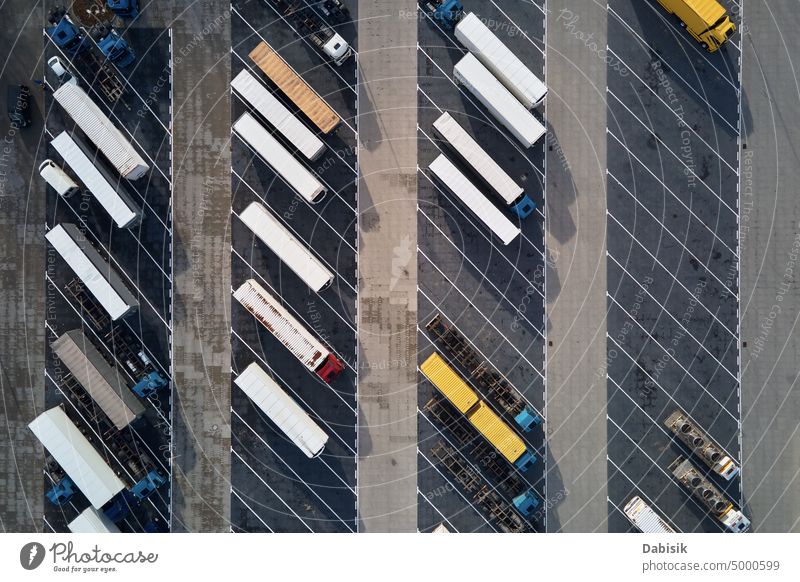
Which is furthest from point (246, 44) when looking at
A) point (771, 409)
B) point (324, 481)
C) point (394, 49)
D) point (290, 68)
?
point (771, 409)

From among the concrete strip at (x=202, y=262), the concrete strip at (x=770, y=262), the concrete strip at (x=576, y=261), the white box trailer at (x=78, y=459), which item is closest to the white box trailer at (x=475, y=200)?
the concrete strip at (x=576, y=261)

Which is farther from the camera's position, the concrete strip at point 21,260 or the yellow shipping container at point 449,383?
the concrete strip at point 21,260

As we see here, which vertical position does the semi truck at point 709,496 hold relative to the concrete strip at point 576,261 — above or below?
below

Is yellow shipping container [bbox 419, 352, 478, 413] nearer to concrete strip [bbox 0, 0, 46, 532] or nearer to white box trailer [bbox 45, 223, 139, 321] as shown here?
white box trailer [bbox 45, 223, 139, 321]

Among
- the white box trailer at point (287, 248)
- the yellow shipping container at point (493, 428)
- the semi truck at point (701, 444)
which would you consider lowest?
the semi truck at point (701, 444)

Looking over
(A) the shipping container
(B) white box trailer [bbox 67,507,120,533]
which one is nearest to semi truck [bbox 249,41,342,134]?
(A) the shipping container

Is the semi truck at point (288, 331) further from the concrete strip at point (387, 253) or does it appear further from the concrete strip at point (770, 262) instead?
the concrete strip at point (770, 262)

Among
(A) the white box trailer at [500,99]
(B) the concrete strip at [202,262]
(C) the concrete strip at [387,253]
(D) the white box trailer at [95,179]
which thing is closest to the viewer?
(A) the white box trailer at [500,99]

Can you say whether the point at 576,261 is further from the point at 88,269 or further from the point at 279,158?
the point at 88,269
